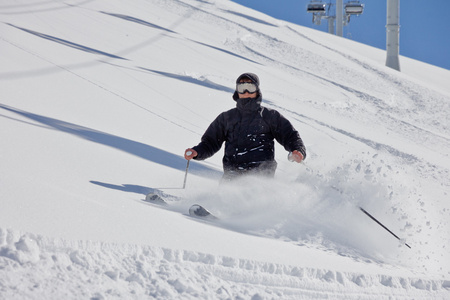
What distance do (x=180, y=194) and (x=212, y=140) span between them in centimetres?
61

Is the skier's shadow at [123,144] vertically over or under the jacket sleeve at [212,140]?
under

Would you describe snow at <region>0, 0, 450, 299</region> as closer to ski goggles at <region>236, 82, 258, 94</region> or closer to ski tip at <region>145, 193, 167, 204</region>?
ski tip at <region>145, 193, 167, 204</region>

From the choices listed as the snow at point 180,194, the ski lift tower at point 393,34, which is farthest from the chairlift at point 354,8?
the snow at point 180,194

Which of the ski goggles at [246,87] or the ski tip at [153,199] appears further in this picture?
the ski goggles at [246,87]

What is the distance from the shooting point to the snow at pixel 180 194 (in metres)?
2.78

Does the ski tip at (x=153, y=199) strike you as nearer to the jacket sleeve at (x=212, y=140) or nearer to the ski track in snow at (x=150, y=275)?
the jacket sleeve at (x=212, y=140)

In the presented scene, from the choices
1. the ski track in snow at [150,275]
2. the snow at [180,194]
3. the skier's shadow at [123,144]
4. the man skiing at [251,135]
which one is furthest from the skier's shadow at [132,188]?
the ski track in snow at [150,275]

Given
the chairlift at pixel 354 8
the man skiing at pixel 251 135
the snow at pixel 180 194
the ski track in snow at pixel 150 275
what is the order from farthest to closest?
the chairlift at pixel 354 8 → the man skiing at pixel 251 135 → the snow at pixel 180 194 → the ski track in snow at pixel 150 275

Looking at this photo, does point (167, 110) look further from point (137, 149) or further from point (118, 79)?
point (137, 149)

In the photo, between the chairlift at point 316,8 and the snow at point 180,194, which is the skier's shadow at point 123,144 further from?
the chairlift at point 316,8

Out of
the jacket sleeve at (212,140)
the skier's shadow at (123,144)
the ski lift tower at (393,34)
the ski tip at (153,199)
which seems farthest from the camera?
the ski lift tower at (393,34)

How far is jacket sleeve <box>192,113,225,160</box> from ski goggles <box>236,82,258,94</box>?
0.32 m

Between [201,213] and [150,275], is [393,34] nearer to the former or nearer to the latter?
[201,213]

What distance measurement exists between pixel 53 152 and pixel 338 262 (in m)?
2.62
